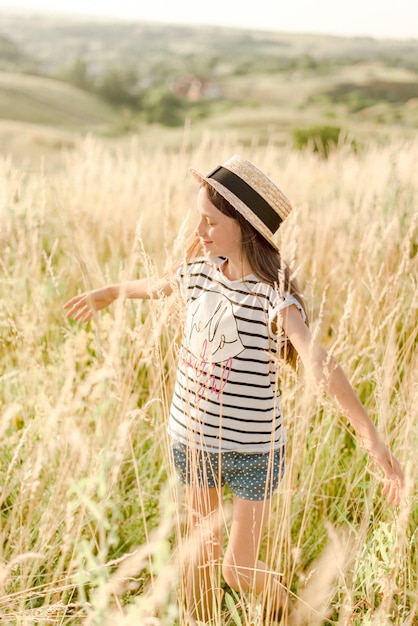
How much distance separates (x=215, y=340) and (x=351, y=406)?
366 millimetres

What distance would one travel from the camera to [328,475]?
200cm

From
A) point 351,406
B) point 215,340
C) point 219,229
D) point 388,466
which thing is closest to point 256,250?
point 219,229

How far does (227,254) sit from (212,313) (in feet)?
0.52

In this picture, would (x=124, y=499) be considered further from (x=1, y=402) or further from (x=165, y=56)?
(x=165, y=56)

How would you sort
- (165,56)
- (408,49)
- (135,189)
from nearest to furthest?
(135,189)
(408,49)
(165,56)

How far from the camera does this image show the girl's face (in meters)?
1.53

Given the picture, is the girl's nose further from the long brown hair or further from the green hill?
the green hill

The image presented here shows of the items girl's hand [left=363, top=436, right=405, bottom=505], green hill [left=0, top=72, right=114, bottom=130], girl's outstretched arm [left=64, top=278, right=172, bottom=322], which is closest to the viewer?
girl's hand [left=363, top=436, right=405, bottom=505]

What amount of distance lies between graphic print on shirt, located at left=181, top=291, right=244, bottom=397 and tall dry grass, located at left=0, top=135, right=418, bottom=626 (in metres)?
0.07

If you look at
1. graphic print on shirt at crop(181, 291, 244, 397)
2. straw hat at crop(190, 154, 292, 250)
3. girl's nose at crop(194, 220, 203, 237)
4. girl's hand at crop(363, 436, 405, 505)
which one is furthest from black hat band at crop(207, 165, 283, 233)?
girl's hand at crop(363, 436, 405, 505)

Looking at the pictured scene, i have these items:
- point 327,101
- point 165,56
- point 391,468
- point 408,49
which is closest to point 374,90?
point 327,101

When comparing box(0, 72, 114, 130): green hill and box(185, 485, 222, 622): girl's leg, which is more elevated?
box(0, 72, 114, 130): green hill

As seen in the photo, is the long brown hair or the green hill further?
the green hill

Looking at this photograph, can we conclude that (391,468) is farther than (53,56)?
No
